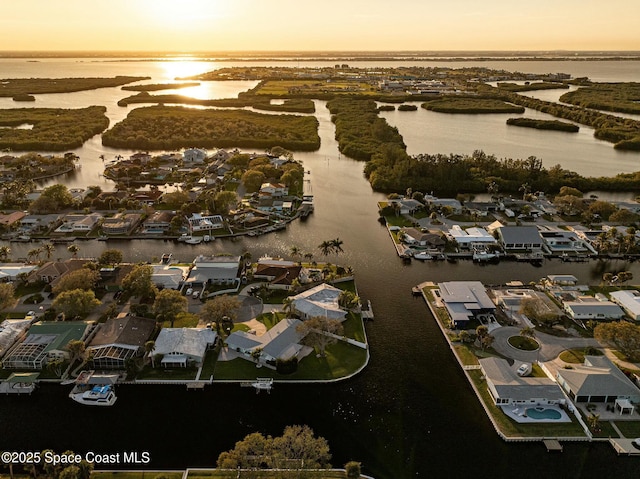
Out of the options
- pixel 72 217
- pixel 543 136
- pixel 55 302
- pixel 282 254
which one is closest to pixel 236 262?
pixel 282 254

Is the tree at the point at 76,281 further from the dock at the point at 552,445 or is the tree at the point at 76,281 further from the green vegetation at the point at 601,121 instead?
the green vegetation at the point at 601,121

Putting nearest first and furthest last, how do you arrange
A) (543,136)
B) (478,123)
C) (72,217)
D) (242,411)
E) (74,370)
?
(242,411) → (74,370) → (72,217) → (543,136) → (478,123)

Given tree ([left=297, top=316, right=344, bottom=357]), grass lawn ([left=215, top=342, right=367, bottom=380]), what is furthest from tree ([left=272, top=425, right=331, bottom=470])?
tree ([left=297, top=316, right=344, bottom=357])

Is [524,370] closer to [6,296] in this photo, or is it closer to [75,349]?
[75,349]

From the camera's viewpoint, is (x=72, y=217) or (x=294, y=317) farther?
(x=72, y=217)

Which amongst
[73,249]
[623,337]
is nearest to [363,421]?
[623,337]

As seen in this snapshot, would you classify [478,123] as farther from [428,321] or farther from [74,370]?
[74,370]

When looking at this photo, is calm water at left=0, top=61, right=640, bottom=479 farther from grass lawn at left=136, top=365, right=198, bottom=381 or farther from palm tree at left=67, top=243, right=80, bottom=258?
palm tree at left=67, top=243, right=80, bottom=258

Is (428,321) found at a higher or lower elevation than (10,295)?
lower
